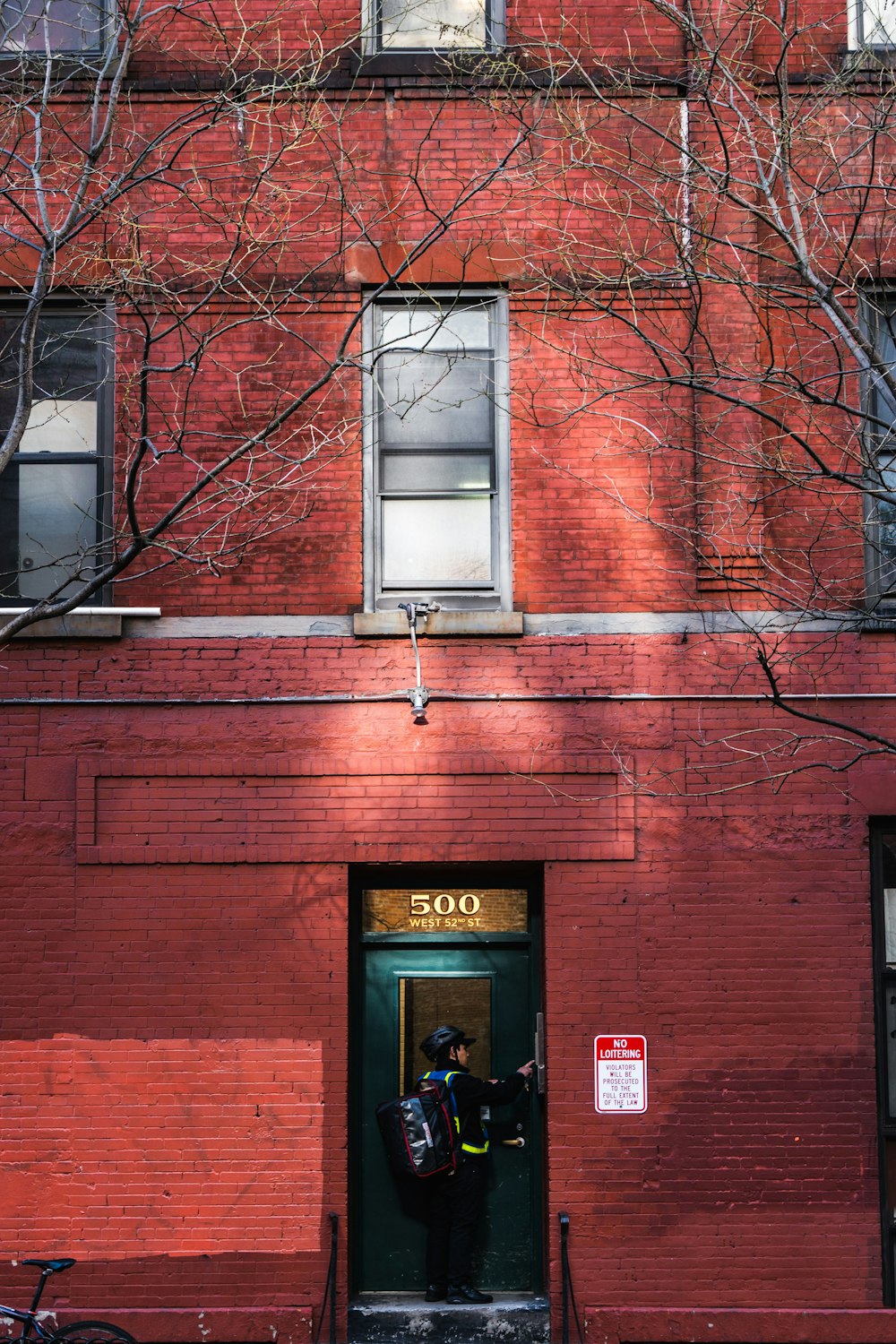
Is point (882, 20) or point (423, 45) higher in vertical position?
point (882, 20)

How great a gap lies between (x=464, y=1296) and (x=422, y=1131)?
108 cm

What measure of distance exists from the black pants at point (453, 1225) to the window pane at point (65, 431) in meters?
5.50

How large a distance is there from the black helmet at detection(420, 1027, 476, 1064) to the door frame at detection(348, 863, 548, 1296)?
539 mm

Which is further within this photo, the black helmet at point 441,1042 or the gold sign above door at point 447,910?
the gold sign above door at point 447,910

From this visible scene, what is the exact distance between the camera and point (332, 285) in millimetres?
8883

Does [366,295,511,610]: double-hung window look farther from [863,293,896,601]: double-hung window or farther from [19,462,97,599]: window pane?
[863,293,896,601]: double-hung window

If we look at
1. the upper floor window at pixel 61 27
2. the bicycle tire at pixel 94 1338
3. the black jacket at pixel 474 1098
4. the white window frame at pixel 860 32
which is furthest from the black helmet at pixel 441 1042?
the white window frame at pixel 860 32

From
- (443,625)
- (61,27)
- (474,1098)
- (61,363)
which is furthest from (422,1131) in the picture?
(61,27)

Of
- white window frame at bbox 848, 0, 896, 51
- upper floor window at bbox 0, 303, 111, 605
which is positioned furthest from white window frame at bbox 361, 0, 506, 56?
upper floor window at bbox 0, 303, 111, 605

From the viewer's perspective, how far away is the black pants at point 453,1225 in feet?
27.3

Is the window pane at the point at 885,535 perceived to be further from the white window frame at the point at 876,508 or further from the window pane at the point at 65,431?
the window pane at the point at 65,431

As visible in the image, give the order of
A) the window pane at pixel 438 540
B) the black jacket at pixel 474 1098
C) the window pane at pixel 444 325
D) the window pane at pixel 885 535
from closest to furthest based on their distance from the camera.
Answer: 1. the black jacket at pixel 474 1098
2. the window pane at pixel 885 535
3. the window pane at pixel 438 540
4. the window pane at pixel 444 325

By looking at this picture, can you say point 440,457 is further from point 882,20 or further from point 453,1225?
point 453,1225

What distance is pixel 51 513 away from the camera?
9.07 meters
